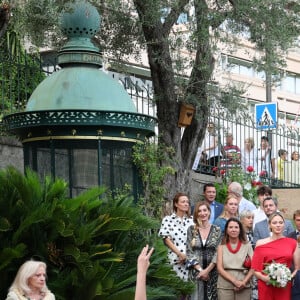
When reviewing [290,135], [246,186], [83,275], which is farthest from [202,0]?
[290,135]

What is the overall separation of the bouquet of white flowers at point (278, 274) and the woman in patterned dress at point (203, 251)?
92 cm

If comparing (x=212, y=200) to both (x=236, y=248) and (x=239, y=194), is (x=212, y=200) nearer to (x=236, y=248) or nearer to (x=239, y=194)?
(x=239, y=194)

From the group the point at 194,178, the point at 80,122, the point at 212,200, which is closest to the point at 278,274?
the point at 212,200

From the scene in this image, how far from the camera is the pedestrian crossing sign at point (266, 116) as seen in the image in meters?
21.7

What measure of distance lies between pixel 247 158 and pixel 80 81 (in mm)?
9937

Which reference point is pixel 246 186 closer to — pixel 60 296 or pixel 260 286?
pixel 260 286

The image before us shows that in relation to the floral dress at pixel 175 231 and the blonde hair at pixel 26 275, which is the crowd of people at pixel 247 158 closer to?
the floral dress at pixel 175 231

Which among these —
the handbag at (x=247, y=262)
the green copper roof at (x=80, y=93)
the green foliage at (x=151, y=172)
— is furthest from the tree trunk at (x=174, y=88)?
the green copper roof at (x=80, y=93)

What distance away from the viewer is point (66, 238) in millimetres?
9273

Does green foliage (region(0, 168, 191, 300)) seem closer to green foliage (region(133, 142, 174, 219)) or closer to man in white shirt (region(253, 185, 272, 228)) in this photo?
green foliage (region(133, 142, 174, 219))

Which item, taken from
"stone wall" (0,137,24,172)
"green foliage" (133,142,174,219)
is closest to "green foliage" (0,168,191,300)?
"green foliage" (133,142,174,219)

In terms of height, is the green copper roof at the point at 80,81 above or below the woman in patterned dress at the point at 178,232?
above

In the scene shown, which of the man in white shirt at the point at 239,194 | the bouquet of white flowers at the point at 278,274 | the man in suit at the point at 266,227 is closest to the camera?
the bouquet of white flowers at the point at 278,274

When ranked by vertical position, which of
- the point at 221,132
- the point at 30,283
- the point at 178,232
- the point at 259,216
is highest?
the point at 221,132
